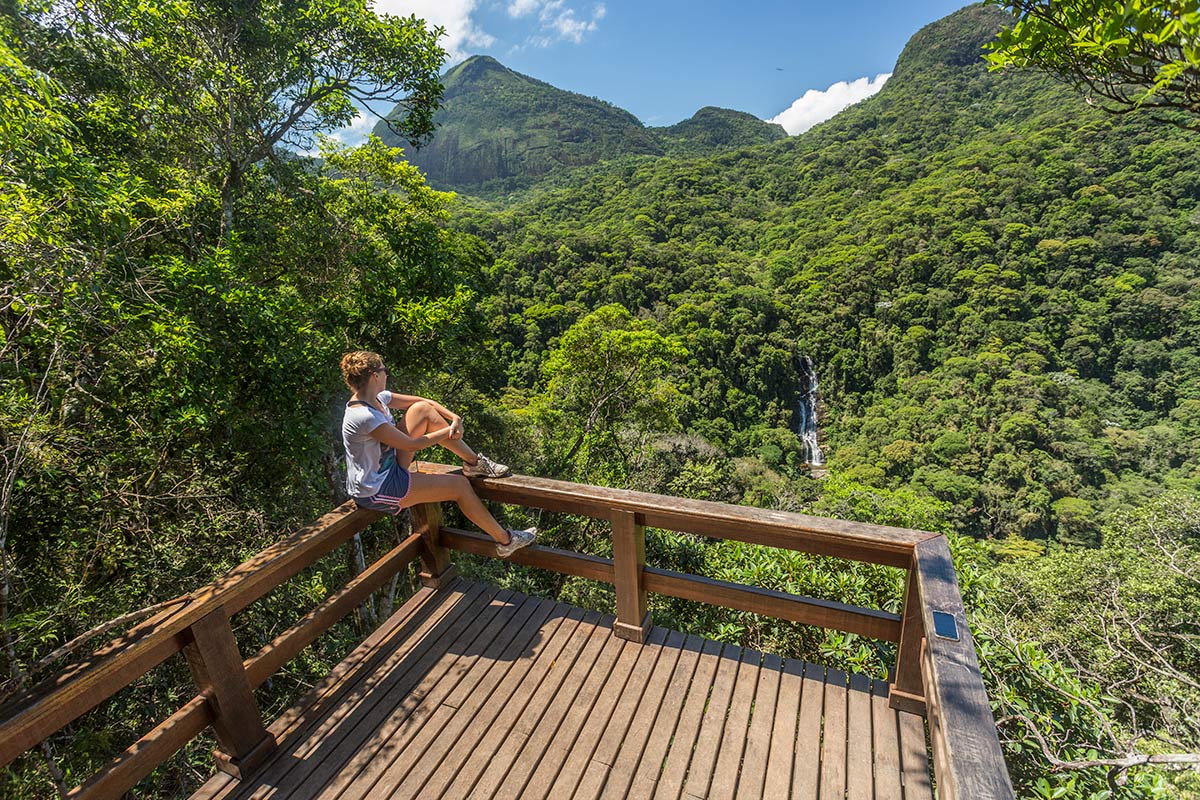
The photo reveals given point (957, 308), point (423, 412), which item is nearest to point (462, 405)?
point (423, 412)

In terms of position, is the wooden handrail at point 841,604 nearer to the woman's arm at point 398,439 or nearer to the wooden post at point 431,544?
the wooden post at point 431,544

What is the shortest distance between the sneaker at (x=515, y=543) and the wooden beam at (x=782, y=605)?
2.21 feet

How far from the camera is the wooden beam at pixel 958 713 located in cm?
105

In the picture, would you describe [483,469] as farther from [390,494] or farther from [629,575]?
[629,575]

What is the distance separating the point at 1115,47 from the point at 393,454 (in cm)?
316

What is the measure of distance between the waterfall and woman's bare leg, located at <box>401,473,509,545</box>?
36.2m

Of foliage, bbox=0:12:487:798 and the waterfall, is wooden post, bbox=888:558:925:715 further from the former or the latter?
the waterfall

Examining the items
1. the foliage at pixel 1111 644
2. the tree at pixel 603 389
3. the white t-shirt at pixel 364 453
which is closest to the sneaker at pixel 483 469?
the white t-shirt at pixel 364 453

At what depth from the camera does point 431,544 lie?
270 cm

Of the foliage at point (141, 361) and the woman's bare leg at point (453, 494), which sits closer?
the woman's bare leg at point (453, 494)

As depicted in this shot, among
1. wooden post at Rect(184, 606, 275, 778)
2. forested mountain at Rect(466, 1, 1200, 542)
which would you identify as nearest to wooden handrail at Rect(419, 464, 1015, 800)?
wooden post at Rect(184, 606, 275, 778)

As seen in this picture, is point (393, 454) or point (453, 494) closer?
point (393, 454)

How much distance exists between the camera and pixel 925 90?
75.0 metres

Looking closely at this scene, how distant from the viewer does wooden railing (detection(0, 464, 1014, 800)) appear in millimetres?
1253
